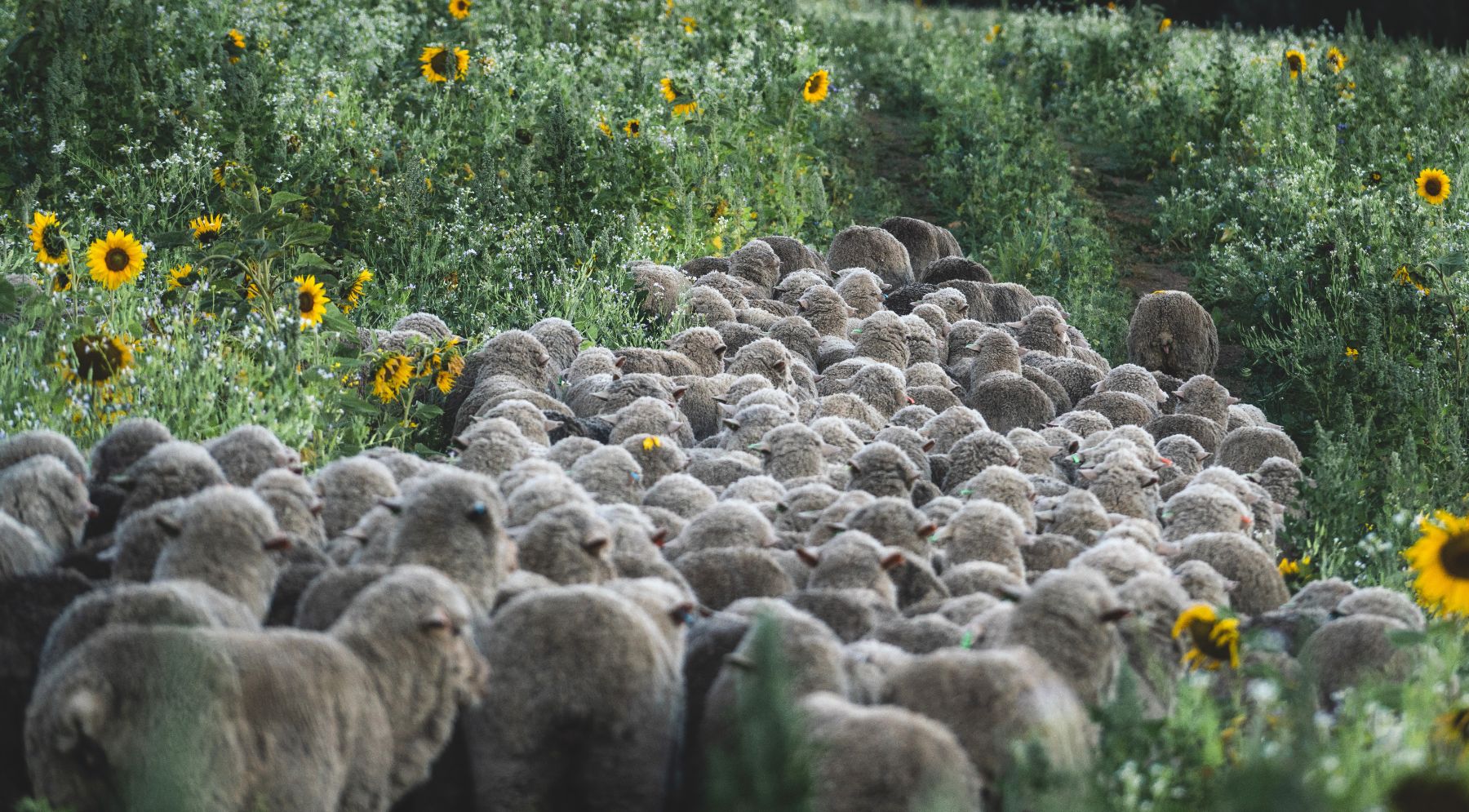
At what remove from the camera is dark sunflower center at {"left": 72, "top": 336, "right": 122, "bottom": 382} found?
201 inches

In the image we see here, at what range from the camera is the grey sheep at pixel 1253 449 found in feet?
21.7

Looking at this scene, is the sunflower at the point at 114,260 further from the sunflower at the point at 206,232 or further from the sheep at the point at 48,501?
the sheep at the point at 48,501

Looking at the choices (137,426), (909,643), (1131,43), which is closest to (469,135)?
(137,426)

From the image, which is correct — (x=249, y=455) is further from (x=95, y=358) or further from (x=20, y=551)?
(x=95, y=358)

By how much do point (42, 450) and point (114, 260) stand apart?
1610mm

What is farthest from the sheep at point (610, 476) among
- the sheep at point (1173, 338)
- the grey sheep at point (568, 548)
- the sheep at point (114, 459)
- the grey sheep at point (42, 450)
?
the sheep at point (1173, 338)

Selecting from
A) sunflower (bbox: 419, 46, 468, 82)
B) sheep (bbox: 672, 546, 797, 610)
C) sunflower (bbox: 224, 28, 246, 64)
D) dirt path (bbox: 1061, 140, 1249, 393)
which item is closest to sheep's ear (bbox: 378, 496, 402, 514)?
sheep (bbox: 672, 546, 797, 610)

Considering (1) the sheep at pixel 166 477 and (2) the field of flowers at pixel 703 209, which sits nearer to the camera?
(1) the sheep at pixel 166 477

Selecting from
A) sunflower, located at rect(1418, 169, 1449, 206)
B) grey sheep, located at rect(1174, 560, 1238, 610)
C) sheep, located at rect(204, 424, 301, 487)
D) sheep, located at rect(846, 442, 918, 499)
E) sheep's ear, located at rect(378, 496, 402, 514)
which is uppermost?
sunflower, located at rect(1418, 169, 1449, 206)

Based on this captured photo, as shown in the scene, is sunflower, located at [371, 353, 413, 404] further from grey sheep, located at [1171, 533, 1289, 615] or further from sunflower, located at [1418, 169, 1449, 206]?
sunflower, located at [1418, 169, 1449, 206]

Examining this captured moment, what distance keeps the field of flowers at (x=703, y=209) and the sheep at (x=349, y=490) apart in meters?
0.75

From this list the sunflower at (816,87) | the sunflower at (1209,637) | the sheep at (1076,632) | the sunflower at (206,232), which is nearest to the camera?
the sheep at (1076,632)

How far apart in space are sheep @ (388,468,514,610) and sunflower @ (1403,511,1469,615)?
103 inches

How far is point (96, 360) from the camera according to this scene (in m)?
5.12
